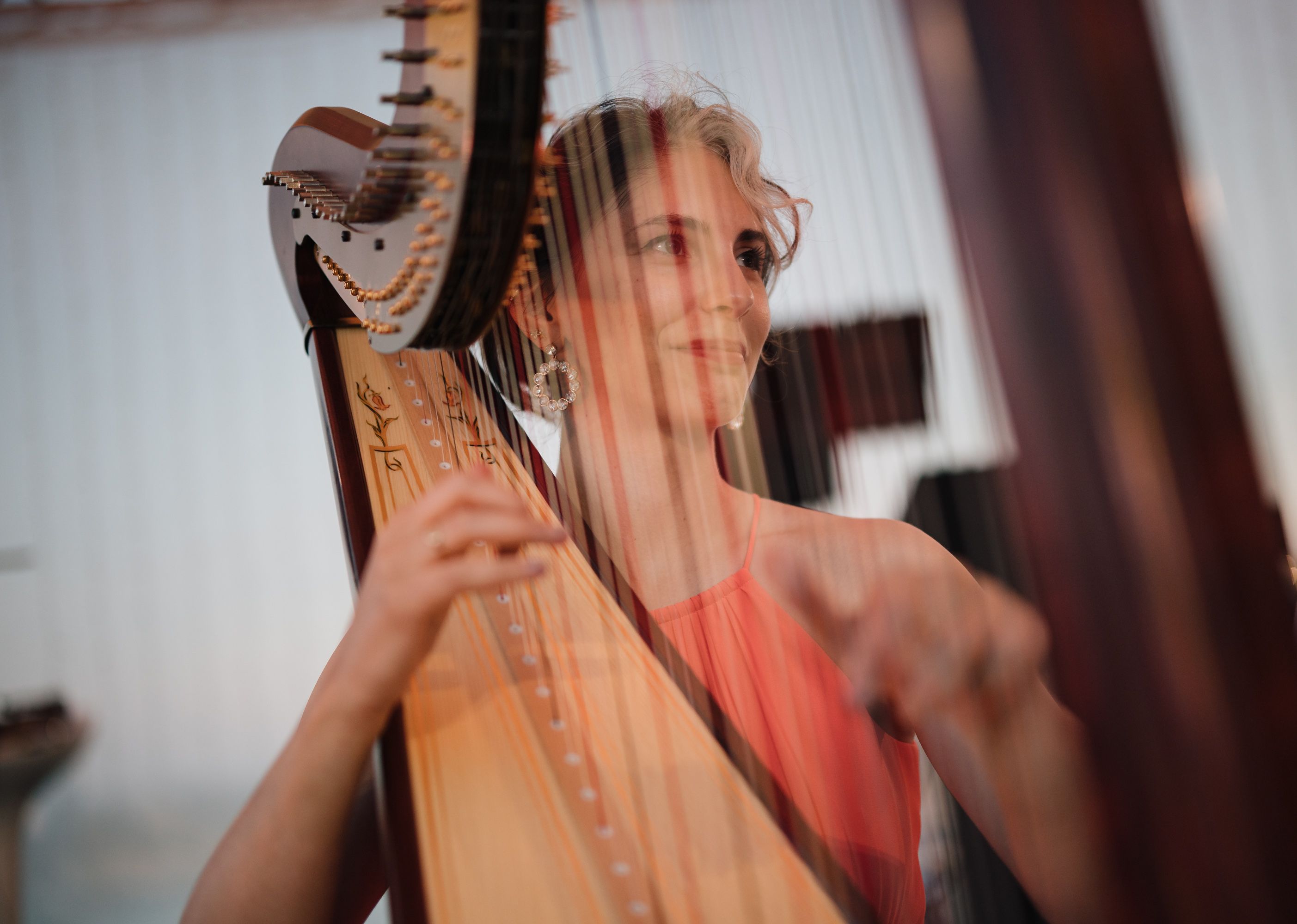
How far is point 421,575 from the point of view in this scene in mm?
749

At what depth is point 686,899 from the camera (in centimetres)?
74

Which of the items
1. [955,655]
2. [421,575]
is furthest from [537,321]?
[955,655]

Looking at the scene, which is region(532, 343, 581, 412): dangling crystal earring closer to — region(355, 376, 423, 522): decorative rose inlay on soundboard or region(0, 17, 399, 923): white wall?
region(355, 376, 423, 522): decorative rose inlay on soundboard

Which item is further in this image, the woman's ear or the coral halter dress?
the woman's ear

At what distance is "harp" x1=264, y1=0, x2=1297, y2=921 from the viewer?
0.38m

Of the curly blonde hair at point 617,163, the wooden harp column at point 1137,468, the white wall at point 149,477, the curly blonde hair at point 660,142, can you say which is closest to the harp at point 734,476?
the wooden harp column at point 1137,468

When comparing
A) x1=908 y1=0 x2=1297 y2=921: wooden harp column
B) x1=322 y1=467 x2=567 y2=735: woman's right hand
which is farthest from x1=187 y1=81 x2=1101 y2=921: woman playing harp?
x1=908 y1=0 x2=1297 y2=921: wooden harp column

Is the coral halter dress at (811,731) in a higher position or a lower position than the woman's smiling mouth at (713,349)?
lower

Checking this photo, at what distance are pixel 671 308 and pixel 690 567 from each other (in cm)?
36

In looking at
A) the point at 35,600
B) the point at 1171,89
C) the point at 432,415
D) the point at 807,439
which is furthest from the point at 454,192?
the point at 35,600

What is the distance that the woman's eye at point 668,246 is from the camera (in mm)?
1283

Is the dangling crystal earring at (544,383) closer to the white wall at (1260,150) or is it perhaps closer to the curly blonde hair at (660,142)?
the curly blonde hair at (660,142)

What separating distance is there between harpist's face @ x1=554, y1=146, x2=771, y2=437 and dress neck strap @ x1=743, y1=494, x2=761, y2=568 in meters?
0.12

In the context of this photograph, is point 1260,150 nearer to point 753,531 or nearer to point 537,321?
point 753,531
